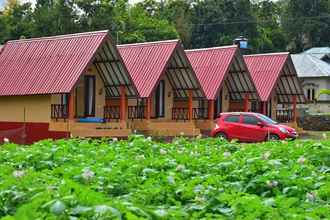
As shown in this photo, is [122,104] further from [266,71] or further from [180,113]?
[266,71]

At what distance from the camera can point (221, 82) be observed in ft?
109

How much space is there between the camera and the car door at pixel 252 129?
28875 mm

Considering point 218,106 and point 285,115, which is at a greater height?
point 218,106

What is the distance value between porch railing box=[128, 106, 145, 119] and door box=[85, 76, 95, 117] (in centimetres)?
192

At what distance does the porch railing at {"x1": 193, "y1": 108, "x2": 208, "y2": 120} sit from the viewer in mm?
34053

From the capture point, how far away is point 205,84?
111 feet

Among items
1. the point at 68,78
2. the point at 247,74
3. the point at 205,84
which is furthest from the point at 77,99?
the point at 247,74

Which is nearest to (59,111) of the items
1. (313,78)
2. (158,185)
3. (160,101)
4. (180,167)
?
(160,101)

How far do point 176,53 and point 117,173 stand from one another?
82.6ft

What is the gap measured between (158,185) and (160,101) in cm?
2702

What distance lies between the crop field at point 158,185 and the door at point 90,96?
63.5ft

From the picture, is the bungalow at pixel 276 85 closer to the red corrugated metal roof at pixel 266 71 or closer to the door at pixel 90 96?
the red corrugated metal roof at pixel 266 71

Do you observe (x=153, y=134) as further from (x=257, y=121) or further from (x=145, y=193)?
(x=145, y=193)

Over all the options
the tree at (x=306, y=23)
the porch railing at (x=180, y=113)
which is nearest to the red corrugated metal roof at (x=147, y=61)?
the porch railing at (x=180, y=113)
